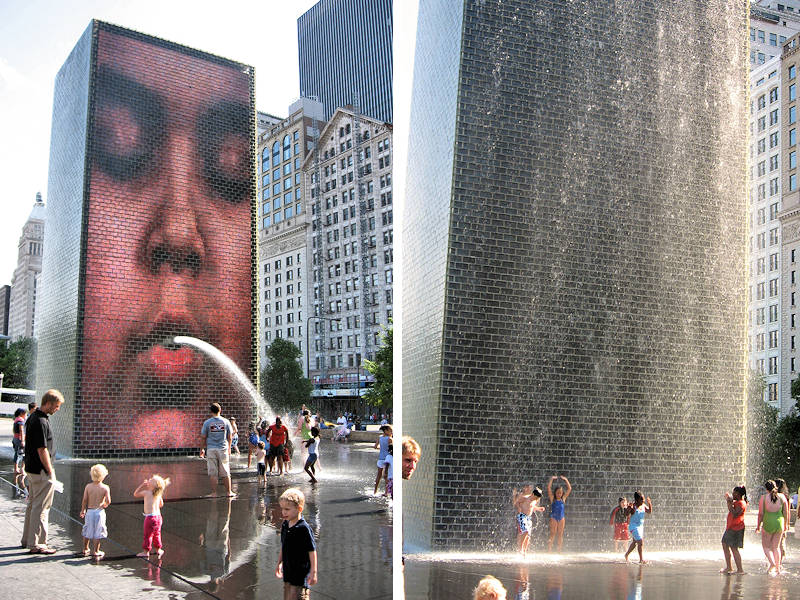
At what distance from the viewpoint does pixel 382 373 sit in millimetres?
40812

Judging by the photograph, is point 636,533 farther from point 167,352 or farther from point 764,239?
point 764,239

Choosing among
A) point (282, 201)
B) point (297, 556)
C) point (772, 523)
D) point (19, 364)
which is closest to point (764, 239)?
point (282, 201)

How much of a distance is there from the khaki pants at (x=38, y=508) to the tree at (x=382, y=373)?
94.1 feet

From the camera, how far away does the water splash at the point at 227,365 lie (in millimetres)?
22781

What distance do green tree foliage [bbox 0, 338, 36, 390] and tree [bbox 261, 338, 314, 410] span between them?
31.1 metres

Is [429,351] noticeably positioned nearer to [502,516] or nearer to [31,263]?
[502,516]

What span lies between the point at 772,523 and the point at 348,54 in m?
10.3

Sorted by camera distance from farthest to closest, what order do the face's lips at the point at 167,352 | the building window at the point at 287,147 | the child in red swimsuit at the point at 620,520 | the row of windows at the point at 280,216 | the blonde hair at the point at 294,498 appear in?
the row of windows at the point at 280,216
the building window at the point at 287,147
the face's lips at the point at 167,352
the child in red swimsuit at the point at 620,520
the blonde hair at the point at 294,498

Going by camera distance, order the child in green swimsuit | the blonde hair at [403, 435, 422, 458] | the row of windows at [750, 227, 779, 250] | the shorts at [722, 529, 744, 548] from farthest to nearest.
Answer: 1. the row of windows at [750, 227, 779, 250]
2. the child in green swimsuit
3. the shorts at [722, 529, 744, 548]
4. the blonde hair at [403, 435, 422, 458]

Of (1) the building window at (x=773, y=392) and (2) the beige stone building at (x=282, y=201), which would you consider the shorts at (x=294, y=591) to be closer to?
(2) the beige stone building at (x=282, y=201)

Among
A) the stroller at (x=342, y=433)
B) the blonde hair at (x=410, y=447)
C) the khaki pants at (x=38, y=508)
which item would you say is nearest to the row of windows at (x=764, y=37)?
the stroller at (x=342, y=433)

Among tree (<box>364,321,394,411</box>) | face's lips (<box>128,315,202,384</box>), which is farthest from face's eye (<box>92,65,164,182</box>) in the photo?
tree (<box>364,321,394,411</box>)

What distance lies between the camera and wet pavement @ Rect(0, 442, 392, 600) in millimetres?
6559

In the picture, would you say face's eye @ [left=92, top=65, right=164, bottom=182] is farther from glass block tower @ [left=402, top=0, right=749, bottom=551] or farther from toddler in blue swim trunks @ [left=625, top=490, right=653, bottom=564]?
toddler in blue swim trunks @ [left=625, top=490, right=653, bottom=564]
